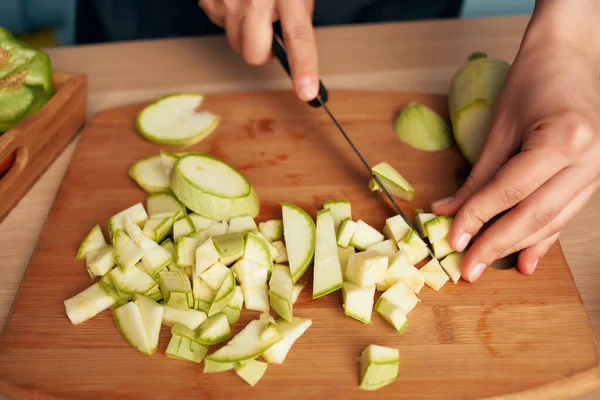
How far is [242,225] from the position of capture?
5.64 ft

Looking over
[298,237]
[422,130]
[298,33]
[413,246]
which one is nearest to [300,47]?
[298,33]

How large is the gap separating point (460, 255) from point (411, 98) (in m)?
0.77

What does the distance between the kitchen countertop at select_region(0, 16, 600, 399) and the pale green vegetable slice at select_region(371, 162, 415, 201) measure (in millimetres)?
587

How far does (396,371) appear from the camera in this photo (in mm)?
1390

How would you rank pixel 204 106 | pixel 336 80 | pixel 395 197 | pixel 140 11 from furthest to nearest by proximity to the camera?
pixel 140 11 → pixel 336 80 → pixel 204 106 → pixel 395 197

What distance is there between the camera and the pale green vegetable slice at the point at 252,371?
139 cm

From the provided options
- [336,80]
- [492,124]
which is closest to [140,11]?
[336,80]

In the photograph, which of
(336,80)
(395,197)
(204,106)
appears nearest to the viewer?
(395,197)

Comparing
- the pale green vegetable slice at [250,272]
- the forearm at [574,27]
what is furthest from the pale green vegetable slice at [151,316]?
the forearm at [574,27]

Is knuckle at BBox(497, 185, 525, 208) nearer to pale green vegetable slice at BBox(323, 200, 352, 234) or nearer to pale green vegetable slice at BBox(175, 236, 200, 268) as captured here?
pale green vegetable slice at BBox(323, 200, 352, 234)

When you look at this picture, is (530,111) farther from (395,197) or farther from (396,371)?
(396,371)

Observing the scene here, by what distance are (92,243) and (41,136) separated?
17.3 inches

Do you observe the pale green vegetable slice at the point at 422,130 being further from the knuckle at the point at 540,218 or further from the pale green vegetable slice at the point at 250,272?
the pale green vegetable slice at the point at 250,272

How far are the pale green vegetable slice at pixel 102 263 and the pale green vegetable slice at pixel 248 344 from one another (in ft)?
1.35
